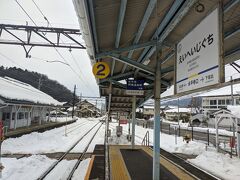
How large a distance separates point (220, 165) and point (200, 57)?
7910 mm

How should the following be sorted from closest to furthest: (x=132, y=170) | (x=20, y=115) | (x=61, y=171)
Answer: (x=132, y=170)
(x=61, y=171)
(x=20, y=115)

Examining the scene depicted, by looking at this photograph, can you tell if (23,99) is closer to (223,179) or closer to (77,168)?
(77,168)

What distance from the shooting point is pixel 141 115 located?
76.4 metres

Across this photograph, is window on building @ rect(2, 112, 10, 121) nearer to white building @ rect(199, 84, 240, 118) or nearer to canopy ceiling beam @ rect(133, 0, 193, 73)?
canopy ceiling beam @ rect(133, 0, 193, 73)

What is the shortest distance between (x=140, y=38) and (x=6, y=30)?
1049 cm

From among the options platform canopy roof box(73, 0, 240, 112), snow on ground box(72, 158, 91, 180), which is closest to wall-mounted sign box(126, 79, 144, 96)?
platform canopy roof box(73, 0, 240, 112)

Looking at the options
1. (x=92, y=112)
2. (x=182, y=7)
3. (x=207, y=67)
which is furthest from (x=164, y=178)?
(x=92, y=112)

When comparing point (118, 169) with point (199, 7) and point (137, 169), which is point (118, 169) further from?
point (199, 7)

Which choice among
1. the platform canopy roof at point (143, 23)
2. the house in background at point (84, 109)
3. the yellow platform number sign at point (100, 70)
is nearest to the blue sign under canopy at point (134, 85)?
the platform canopy roof at point (143, 23)

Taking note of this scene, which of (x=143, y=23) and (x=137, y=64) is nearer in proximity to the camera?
(x=143, y=23)

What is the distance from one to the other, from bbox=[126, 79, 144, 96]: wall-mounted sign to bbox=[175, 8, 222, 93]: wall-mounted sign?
15.3 feet

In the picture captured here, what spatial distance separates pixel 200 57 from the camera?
Result: 4.14 m

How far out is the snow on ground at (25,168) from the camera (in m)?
8.16

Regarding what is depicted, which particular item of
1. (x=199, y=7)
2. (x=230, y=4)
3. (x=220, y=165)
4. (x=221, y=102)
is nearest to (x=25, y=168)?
(x=220, y=165)
